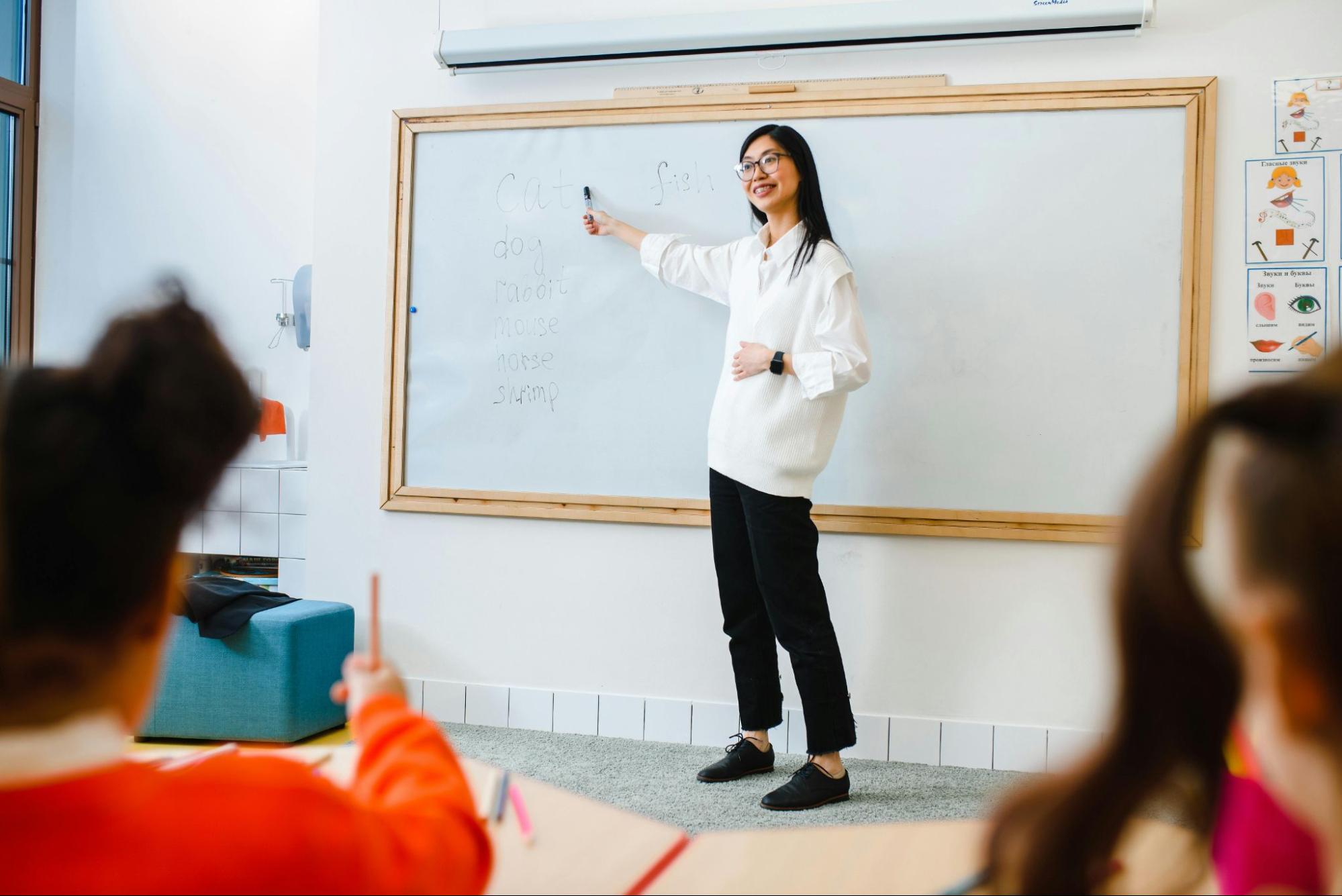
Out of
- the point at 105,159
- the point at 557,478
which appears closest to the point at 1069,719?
the point at 557,478

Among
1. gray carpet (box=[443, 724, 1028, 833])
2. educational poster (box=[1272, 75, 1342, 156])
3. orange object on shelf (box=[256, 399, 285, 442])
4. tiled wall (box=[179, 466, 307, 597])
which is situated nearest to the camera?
gray carpet (box=[443, 724, 1028, 833])

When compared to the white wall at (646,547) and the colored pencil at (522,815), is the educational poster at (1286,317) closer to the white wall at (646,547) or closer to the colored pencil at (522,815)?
the white wall at (646,547)

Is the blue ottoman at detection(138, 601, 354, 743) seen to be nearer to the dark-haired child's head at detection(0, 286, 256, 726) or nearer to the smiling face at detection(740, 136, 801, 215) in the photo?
the smiling face at detection(740, 136, 801, 215)

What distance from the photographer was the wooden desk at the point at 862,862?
0.77 metres

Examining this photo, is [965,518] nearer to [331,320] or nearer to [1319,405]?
[331,320]

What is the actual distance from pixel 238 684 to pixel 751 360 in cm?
164

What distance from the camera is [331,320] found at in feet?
9.86

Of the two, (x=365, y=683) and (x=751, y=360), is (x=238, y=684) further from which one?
(x=365, y=683)

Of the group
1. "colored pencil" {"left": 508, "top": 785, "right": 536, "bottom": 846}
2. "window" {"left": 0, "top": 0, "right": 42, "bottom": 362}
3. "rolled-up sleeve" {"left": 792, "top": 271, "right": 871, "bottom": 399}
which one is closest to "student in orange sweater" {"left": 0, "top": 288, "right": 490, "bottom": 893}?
"colored pencil" {"left": 508, "top": 785, "right": 536, "bottom": 846}

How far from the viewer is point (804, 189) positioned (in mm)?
2410

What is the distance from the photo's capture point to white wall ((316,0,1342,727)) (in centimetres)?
248

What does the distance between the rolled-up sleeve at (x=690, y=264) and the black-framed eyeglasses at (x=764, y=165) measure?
219 mm

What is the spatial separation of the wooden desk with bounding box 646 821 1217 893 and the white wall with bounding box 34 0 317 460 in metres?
2.95

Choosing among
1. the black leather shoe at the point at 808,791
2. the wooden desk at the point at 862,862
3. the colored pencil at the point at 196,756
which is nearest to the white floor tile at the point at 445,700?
the black leather shoe at the point at 808,791
